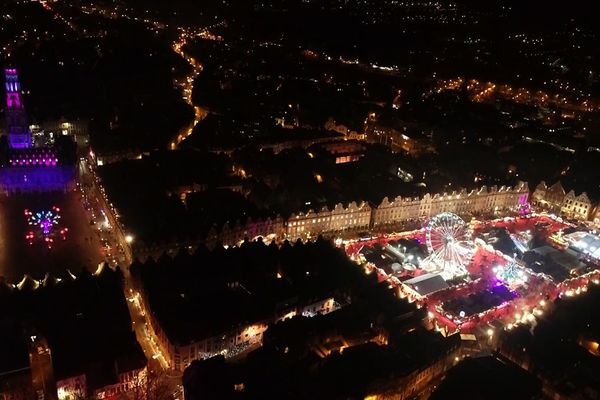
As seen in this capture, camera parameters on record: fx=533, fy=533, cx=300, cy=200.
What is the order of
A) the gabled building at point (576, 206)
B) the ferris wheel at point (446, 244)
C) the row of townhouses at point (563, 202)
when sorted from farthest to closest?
1. the row of townhouses at point (563, 202)
2. the gabled building at point (576, 206)
3. the ferris wheel at point (446, 244)

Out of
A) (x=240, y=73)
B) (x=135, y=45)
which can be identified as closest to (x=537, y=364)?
(x=240, y=73)

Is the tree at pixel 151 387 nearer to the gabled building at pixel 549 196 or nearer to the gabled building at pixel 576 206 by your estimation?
the gabled building at pixel 549 196

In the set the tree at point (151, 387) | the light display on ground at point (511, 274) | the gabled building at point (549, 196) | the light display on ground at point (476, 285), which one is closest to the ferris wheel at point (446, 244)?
the light display on ground at point (476, 285)

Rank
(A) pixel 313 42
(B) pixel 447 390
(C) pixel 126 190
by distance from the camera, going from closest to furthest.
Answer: (B) pixel 447 390
(C) pixel 126 190
(A) pixel 313 42

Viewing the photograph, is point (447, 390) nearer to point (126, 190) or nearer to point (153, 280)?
point (153, 280)

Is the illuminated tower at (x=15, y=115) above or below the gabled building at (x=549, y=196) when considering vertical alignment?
above

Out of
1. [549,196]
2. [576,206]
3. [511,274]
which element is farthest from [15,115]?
[576,206]
